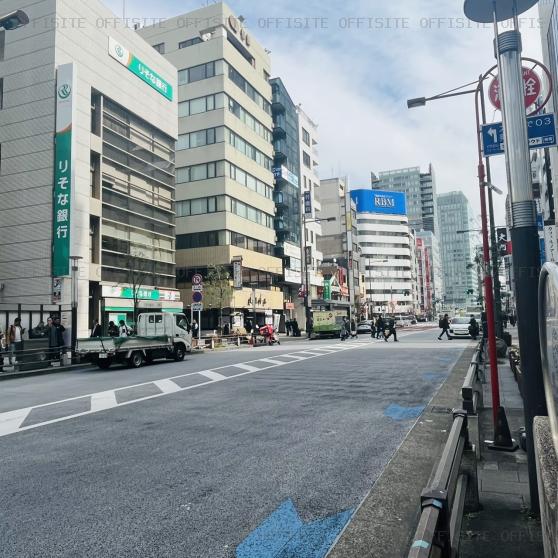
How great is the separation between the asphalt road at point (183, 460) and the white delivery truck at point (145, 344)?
18.6 feet

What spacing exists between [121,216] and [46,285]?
8.24 m

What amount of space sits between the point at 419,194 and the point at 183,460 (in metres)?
191

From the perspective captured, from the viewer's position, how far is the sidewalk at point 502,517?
3.15m

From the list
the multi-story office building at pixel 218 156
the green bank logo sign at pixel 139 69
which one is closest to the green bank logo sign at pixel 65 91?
the green bank logo sign at pixel 139 69

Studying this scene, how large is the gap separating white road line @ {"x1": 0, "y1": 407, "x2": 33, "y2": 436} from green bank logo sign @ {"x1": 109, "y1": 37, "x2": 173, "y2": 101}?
34182 mm

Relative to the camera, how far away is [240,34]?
51.6 metres

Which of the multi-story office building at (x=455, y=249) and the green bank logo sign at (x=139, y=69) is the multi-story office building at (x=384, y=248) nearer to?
the multi-story office building at (x=455, y=249)

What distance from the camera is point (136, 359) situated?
58.6ft

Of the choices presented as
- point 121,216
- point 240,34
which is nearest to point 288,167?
point 240,34

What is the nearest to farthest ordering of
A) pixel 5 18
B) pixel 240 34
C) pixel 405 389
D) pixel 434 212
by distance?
pixel 405 389
pixel 5 18
pixel 240 34
pixel 434 212

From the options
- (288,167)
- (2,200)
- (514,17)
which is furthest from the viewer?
(288,167)

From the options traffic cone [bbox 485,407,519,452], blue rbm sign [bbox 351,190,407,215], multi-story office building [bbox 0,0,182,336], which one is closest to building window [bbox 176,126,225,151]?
multi-story office building [bbox 0,0,182,336]

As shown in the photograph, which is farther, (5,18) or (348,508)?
(5,18)

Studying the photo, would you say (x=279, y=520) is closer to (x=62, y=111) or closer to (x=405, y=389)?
(x=405, y=389)
